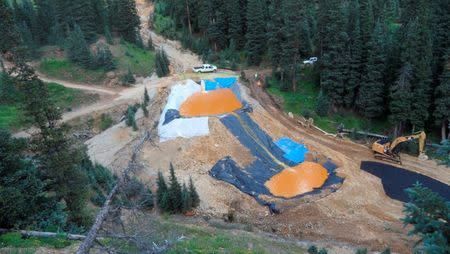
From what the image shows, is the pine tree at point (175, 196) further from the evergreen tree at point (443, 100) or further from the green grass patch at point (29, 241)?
the evergreen tree at point (443, 100)

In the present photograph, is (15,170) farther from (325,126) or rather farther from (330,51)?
(330,51)

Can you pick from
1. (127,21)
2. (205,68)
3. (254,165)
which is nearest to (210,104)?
(254,165)

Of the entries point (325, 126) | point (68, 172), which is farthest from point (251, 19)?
point (68, 172)

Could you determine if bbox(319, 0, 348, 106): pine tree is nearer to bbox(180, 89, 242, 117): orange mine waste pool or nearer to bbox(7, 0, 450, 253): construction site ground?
bbox(7, 0, 450, 253): construction site ground

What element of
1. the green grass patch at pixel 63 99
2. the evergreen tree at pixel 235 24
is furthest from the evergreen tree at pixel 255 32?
the green grass patch at pixel 63 99

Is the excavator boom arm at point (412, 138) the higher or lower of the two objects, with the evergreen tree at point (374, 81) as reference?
lower

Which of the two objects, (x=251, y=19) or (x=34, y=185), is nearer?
(x=34, y=185)
